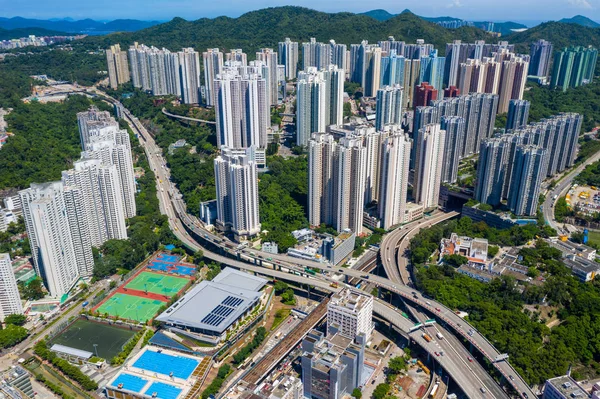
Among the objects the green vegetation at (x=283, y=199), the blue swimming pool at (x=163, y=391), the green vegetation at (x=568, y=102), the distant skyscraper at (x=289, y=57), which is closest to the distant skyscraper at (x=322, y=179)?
the green vegetation at (x=283, y=199)

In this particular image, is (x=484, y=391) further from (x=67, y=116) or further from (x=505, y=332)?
(x=67, y=116)

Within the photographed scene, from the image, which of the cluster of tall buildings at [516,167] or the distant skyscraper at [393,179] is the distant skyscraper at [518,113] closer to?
the cluster of tall buildings at [516,167]

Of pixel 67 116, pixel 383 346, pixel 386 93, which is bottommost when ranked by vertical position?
pixel 383 346

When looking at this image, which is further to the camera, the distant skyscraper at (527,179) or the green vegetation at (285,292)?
the distant skyscraper at (527,179)

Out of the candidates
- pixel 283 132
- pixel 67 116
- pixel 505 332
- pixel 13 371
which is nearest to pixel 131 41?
pixel 67 116

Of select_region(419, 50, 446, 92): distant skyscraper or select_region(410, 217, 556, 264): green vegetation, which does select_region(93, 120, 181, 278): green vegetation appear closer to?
select_region(410, 217, 556, 264): green vegetation
